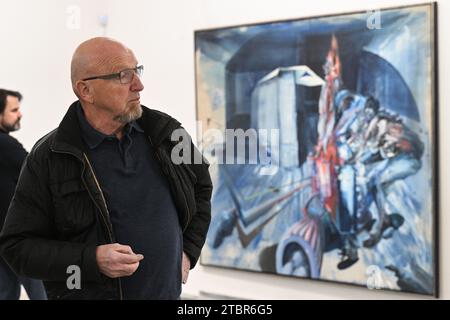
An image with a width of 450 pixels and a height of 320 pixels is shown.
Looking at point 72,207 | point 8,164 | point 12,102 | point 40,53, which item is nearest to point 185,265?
point 72,207

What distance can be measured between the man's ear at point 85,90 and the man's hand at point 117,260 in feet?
1.32

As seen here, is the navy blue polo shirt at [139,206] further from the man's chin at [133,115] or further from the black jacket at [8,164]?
the black jacket at [8,164]

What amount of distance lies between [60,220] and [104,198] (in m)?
0.12

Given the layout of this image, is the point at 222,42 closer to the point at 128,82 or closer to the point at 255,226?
the point at 255,226

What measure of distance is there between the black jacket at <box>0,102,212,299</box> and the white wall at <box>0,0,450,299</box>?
198 centimetres

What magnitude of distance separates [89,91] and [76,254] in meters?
0.43

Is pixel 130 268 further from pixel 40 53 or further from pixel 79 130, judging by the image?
pixel 40 53

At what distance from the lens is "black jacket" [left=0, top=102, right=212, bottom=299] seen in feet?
5.90

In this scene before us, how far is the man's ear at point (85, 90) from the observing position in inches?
75.5

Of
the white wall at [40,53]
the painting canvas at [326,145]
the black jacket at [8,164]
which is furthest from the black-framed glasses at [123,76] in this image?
the white wall at [40,53]

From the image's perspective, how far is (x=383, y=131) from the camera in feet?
11.0

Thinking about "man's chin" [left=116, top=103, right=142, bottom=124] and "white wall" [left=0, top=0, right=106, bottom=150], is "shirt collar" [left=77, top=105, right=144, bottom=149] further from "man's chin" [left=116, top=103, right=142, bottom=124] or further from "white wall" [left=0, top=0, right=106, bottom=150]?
"white wall" [left=0, top=0, right=106, bottom=150]

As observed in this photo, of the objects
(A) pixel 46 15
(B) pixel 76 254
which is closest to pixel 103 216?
(B) pixel 76 254

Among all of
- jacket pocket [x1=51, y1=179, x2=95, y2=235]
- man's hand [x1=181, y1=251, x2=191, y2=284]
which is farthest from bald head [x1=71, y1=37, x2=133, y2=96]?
man's hand [x1=181, y1=251, x2=191, y2=284]
